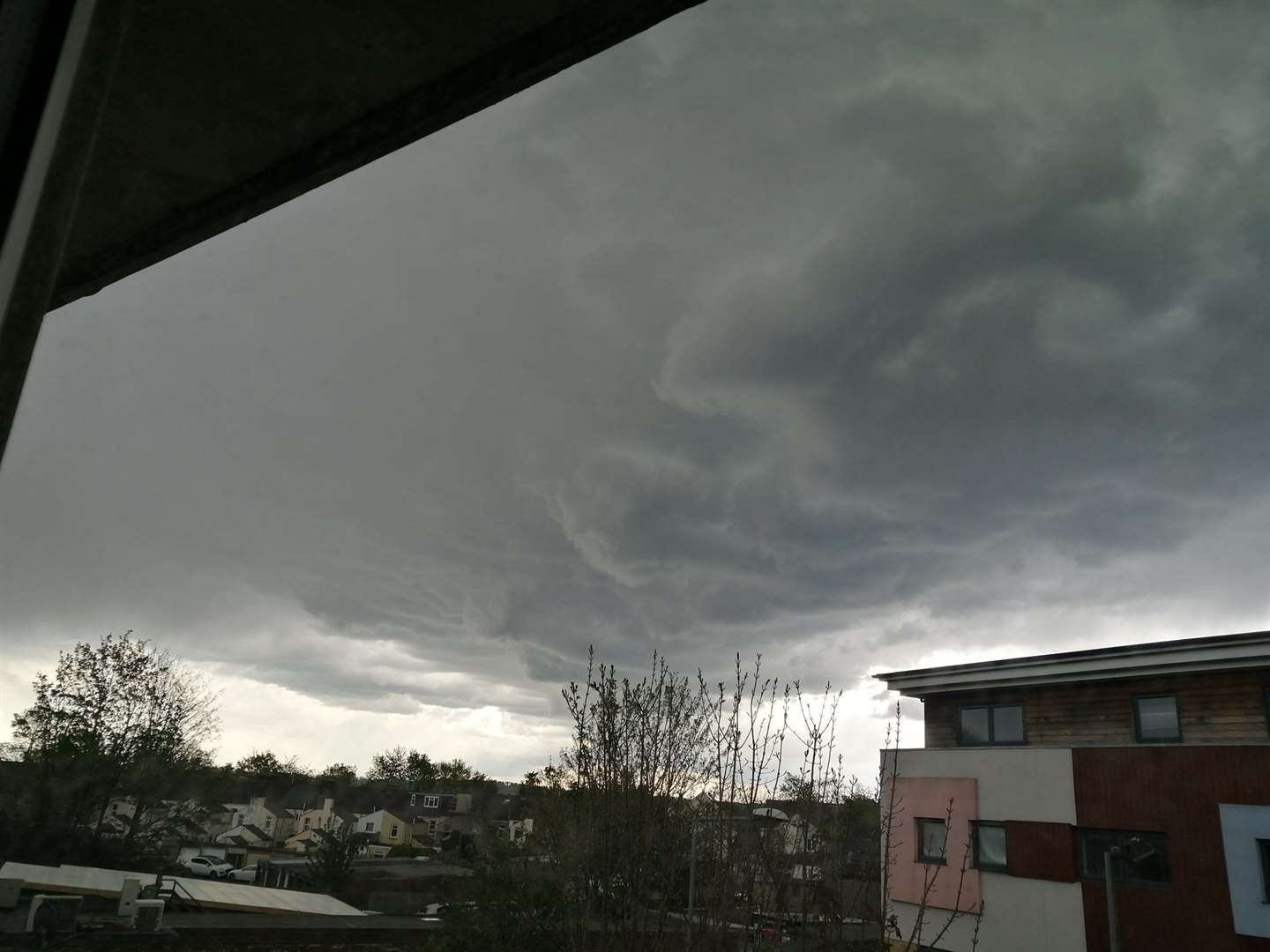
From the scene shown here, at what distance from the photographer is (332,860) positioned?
89.4 feet

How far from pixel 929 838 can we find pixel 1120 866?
3.44m

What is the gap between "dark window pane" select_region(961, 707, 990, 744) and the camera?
14586 millimetres

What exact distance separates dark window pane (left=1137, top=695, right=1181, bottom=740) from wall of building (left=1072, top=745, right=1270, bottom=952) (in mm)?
576

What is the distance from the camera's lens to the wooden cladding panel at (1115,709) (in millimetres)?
11391

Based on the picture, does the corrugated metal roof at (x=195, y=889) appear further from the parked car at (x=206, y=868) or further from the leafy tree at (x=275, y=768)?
the leafy tree at (x=275, y=768)

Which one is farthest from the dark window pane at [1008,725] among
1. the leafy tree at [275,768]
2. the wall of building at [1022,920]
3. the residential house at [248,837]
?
the residential house at [248,837]

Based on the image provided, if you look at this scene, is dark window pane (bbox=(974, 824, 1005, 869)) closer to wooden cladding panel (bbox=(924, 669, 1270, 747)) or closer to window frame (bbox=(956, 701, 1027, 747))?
window frame (bbox=(956, 701, 1027, 747))

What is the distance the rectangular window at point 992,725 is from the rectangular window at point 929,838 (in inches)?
Answer: 67.5

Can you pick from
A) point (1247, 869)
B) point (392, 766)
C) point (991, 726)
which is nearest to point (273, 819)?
point (392, 766)

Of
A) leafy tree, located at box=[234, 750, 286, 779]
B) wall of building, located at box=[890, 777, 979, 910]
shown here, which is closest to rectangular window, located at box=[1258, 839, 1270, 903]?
wall of building, located at box=[890, 777, 979, 910]

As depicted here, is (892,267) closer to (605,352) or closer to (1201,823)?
(605,352)

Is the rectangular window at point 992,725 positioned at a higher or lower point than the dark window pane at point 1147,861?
higher

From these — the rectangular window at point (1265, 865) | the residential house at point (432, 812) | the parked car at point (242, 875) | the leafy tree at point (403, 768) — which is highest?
the rectangular window at point (1265, 865)

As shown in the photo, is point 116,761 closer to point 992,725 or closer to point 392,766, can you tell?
point 992,725
